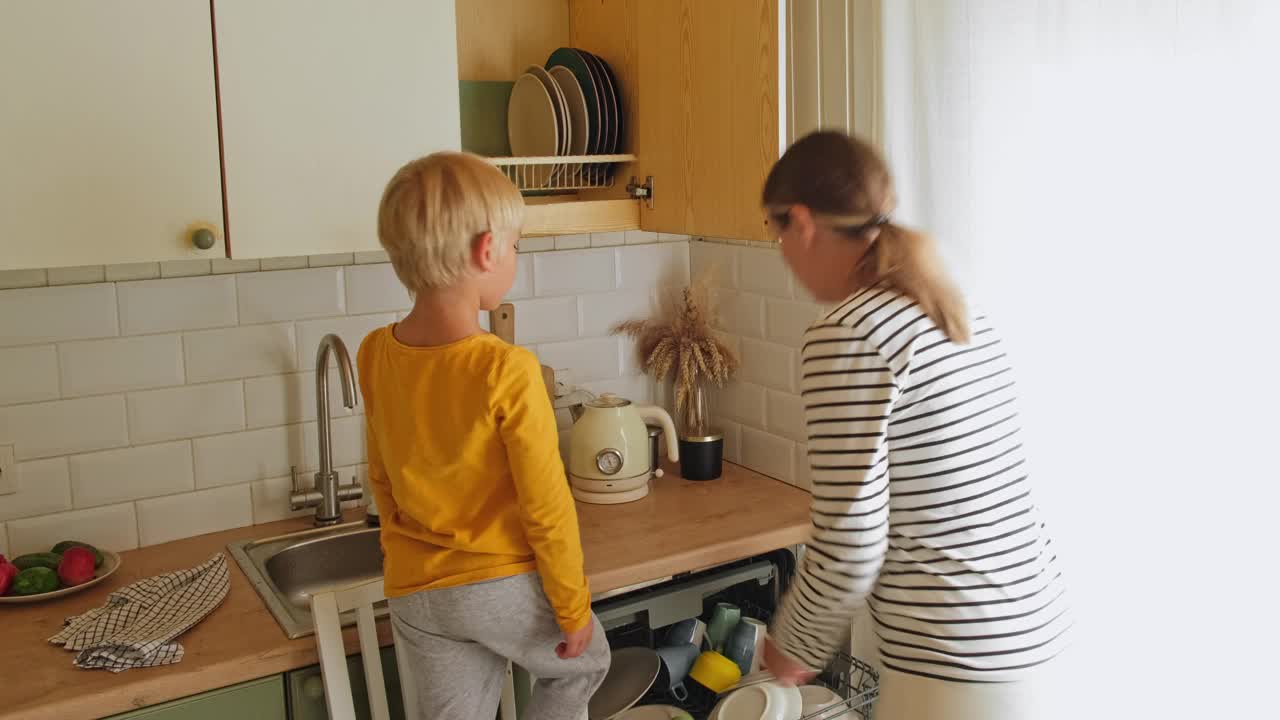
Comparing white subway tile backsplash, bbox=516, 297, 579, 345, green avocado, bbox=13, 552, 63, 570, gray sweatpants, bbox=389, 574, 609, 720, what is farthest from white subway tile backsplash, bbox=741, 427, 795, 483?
green avocado, bbox=13, 552, 63, 570

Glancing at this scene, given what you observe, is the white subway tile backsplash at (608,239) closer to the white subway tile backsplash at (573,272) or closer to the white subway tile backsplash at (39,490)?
the white subway tile backsplash at (573,272)

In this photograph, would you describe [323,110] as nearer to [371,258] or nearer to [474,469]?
[371,258]

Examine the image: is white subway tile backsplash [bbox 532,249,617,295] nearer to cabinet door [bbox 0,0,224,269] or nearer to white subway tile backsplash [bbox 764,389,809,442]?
white subway tile backsplash [bbox 764,389,809,442]

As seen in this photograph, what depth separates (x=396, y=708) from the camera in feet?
5.66

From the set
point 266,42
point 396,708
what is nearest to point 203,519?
point 396,708

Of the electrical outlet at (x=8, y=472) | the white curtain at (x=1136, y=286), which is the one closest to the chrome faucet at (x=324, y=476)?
the electrical outlet at (x=8, y=472)

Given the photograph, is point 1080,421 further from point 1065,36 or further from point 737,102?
point 737,102

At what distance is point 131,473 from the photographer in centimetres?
200

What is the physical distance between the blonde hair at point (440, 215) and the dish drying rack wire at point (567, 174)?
67 centimetres

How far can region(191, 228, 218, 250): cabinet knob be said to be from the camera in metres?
1.66

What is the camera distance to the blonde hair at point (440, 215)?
1.41 metres

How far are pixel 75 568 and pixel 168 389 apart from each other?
0.35 meters

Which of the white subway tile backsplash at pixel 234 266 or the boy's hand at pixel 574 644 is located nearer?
the boy's hand at pixel 574 644

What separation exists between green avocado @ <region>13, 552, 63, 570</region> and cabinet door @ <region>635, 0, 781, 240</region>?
1.17 m
